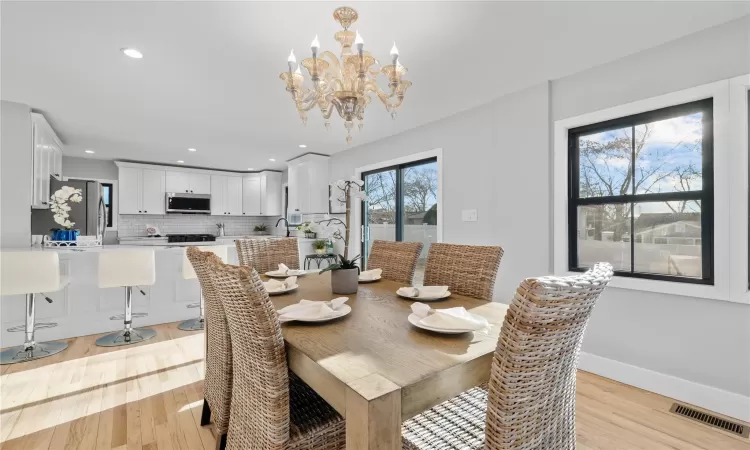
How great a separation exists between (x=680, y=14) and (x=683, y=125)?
2.31 feet

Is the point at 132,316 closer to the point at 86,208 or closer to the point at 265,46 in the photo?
the point at 86,208

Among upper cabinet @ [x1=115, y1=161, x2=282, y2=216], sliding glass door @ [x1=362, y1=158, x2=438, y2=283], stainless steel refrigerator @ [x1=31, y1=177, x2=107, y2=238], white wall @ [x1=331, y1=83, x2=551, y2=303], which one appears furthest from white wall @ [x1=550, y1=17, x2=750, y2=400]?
upper cabinet @ [x1=115, y1=161, x2=282, y2=216]

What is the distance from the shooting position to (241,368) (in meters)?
1.22

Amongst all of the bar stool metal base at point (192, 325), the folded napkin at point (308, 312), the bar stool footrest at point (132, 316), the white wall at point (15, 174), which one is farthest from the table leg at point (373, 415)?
the white wall at point (15, 174)

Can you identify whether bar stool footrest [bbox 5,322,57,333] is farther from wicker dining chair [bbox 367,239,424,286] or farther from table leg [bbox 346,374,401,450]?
table leg [bbox 346,374,401,450]

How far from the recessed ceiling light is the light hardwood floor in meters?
2.33

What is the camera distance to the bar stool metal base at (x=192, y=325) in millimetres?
3625

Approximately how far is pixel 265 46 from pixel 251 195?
542 centimetres

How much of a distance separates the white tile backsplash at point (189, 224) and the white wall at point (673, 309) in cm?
588

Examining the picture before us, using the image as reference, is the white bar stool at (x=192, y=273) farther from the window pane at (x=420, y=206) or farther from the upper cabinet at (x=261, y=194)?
the upper cabinet at (x=261, y=194)

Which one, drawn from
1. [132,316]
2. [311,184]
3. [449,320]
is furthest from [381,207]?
[449,320]

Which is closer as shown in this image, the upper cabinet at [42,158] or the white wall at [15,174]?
the white wall at [15,174]

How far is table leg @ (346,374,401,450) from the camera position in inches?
29.8

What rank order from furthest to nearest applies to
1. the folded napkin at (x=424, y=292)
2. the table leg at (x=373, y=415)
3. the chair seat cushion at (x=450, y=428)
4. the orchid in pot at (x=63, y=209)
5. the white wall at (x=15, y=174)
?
the orchid in pot at (x=63, y=209), the white wall at (x=15, y=174), the folded napkin at (x=424, y=292), the chair seat cushion at (x=450, y=428), the table leg at (x=373, y=415)
